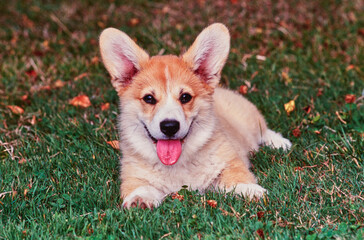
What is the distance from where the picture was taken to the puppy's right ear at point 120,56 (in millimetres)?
3729

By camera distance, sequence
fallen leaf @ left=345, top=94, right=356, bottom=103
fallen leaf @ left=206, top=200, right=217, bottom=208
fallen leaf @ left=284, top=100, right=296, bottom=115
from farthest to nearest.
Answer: fallen leaf @ left=345, top=94, right=356, bottom=103 → fallen leaf @ left=284, top=100, right=296, bottom=115 → fallen leaf @ left=206, top=200, right=217, bottom=208

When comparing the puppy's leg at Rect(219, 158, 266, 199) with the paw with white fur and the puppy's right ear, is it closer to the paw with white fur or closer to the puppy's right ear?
the paw with white fur

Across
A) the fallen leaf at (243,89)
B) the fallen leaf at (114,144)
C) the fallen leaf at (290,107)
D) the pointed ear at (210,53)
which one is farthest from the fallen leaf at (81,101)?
the fallen leaf at (290,107)

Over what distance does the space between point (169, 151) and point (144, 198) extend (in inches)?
15.6

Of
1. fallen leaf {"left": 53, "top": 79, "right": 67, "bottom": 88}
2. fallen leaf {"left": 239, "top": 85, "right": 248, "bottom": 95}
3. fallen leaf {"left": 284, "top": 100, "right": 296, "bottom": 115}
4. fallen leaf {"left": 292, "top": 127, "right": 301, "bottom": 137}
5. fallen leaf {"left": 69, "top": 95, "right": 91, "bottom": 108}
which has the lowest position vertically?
fallen leaf {"left": 53, "top": 79, "right": 67, "bottom": 88}

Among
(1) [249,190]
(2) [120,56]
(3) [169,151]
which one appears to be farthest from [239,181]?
(2) [120,56]

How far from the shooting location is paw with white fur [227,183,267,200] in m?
3.29

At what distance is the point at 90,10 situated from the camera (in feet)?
26.0

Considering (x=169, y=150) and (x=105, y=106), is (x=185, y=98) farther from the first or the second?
(x=105, y=106)

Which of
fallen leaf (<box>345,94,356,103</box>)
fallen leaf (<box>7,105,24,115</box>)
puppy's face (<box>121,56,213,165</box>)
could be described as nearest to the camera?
puppy's face (<box>121,56,213,165</box>)

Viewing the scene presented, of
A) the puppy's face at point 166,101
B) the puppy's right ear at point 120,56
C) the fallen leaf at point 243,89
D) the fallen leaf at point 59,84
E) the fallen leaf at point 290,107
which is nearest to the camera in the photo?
the puppy's face at point 166,101

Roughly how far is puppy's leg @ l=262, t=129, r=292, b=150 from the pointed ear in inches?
35.3

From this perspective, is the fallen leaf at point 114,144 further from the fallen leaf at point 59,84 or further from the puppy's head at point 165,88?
the fallen leaf at point 59,84

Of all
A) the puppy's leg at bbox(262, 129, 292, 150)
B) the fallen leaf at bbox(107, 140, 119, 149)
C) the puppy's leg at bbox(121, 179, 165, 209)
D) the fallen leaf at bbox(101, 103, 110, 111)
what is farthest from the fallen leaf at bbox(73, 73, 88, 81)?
the puppy's leg at bbox(121, 179, 165, 209)
